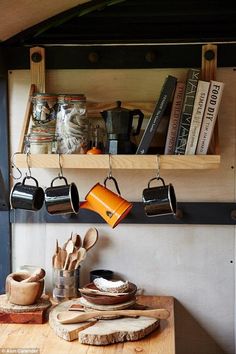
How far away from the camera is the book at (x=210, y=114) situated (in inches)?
78.5

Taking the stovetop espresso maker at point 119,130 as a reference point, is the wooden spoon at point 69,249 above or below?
below

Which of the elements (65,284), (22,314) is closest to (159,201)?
(65,284)

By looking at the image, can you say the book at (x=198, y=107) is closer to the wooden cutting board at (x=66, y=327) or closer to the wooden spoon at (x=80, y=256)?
the wooden spoon at (x=80, y=256)

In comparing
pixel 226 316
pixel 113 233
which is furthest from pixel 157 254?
pixel 226 316

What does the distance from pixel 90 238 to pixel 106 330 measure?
51 cm

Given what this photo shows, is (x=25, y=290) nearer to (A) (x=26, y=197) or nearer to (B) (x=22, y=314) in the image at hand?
(B) (x=22, y=314)

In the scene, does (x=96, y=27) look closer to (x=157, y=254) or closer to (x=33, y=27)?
(x=33, y=27)

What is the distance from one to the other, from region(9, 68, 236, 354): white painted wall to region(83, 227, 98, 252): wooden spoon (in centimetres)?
4

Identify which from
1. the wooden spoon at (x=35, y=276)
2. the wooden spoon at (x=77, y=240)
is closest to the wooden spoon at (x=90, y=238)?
the wooden spoon at (x=77, y=240)

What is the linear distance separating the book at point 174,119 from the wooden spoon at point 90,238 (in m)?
0.46

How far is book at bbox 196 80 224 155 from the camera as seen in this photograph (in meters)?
1.99

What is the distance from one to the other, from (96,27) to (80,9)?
0.36 ft

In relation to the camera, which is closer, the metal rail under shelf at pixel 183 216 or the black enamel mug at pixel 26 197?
the black enamel mug at pixel 26 197

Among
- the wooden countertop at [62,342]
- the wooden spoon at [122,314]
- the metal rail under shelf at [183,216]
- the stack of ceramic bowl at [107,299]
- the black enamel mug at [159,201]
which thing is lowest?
the wooden countertop at [62,342]
